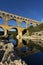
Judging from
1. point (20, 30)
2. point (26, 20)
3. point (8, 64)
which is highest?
point (26, 20)

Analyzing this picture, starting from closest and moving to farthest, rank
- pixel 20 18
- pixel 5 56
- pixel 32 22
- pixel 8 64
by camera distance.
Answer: pixel 8 64 → pixel 5 56 → pixel 20 18 → pixel 32 22

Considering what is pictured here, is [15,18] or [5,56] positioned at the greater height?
[15,18]

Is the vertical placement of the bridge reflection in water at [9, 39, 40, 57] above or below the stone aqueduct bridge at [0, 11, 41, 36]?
below

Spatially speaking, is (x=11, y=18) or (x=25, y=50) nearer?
(x=25, y=50)

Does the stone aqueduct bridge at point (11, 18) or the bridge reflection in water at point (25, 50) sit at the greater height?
the stone aqueduct bridge at point (11, 18)

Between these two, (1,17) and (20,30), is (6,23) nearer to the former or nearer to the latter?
(1,17)

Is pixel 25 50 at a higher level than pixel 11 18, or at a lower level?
lower

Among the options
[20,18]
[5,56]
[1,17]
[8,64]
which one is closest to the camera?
[8,64]

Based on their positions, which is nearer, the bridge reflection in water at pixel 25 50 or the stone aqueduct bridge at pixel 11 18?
the bridge reflection in water at pixel 25 50

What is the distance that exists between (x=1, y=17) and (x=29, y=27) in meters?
21.4

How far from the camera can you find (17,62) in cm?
1238

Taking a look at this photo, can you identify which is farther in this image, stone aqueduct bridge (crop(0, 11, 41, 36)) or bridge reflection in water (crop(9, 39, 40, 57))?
stone aqueduct bridge (crop(0, 11, 41, 36))

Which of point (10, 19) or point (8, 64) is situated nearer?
point (8, 64)

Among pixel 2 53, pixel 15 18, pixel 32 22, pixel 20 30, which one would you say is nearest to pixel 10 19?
pixel 15 18
